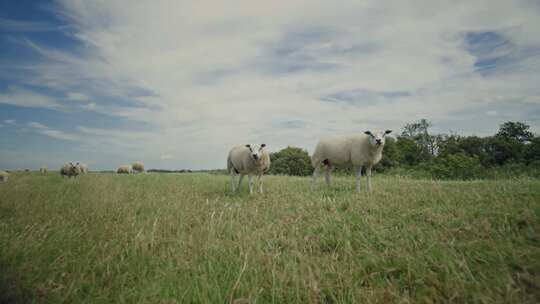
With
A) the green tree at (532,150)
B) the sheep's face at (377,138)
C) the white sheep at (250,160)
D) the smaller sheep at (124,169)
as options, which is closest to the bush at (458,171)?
the sheep's face at (377,138)

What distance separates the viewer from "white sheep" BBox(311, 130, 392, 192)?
1069 cm

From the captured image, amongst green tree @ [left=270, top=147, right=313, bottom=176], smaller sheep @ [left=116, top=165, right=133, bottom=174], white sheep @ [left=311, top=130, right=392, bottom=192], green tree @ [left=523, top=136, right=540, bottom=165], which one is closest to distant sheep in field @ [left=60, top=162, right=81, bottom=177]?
smaller sheep @ [left=116, top=165, right=133, bottom=174]

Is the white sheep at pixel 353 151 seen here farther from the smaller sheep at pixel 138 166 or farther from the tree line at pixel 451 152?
the smaller sheep at pixel 138 166

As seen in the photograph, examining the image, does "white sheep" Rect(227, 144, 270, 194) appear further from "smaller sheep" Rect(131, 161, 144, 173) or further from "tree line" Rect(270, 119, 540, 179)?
"smaller sheep" Rect(131, 161, 144, 173)

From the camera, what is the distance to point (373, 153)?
1101cm

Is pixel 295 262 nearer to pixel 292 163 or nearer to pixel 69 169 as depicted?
pixel 69 169

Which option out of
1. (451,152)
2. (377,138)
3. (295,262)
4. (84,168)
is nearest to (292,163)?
(451,152)

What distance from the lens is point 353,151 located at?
37.9 feet

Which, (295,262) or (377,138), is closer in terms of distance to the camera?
(295,262)

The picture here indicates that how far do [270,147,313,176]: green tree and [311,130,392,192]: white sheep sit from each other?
4642 centimetres

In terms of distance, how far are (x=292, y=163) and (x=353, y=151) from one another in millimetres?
52261

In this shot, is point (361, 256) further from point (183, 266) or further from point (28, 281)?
point (28, 281)

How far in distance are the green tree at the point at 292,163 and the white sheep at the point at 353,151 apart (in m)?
46.4

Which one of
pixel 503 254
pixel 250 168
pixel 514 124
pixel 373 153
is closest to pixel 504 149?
pixel 514 124
